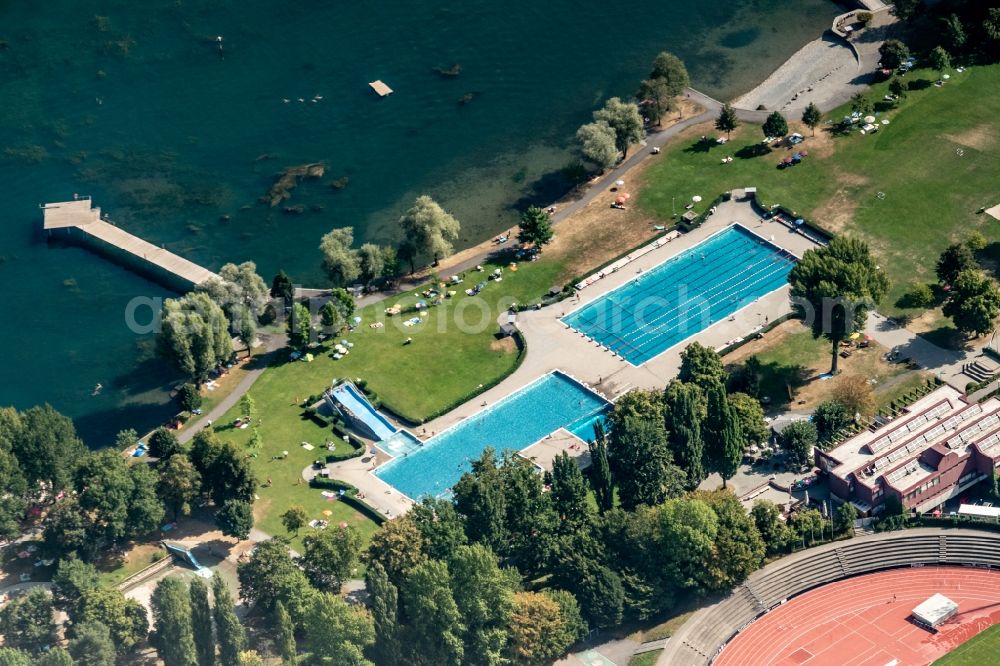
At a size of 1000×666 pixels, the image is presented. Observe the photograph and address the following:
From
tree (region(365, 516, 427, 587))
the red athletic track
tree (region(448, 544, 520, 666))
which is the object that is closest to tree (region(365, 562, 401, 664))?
tree (region(365, 516, 427, 587))

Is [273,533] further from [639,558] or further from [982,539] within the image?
[982,539]

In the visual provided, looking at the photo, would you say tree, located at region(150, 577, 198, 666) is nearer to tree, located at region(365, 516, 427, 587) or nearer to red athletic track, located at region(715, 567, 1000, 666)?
tree, located at region(365, 516, 427, 587)

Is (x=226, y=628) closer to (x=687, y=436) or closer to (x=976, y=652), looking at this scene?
(x=687, y=436)

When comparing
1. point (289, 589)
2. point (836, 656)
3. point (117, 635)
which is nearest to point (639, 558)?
point (836, 656)

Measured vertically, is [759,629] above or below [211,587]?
below

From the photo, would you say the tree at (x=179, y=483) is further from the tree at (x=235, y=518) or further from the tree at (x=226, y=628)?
the tree at (x=226, y=628)
